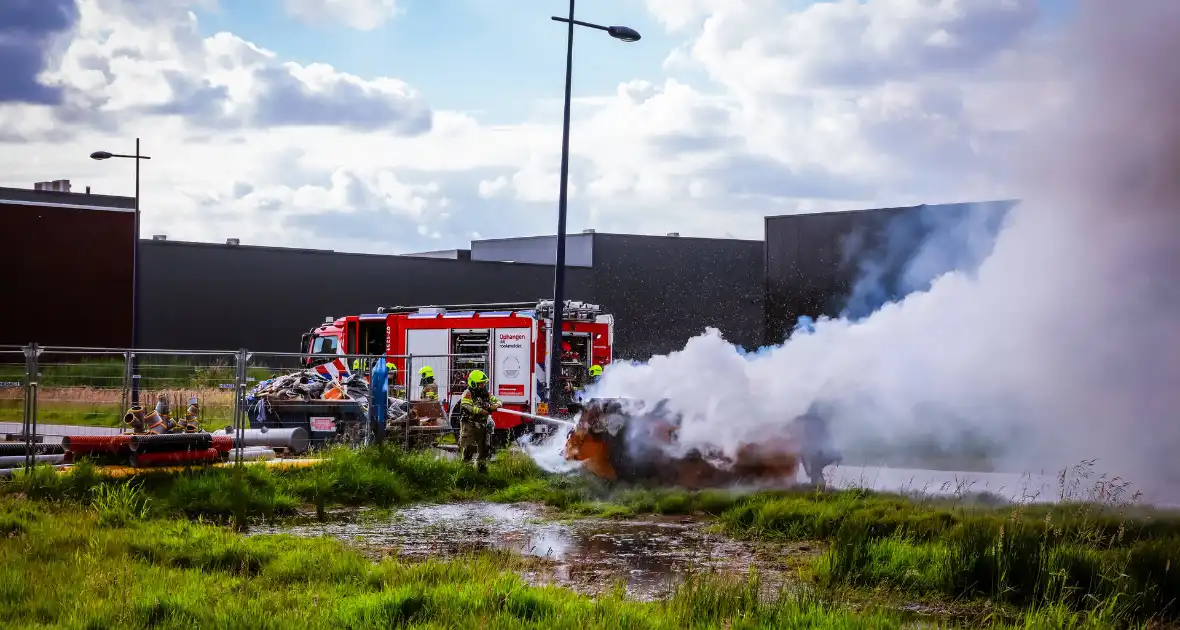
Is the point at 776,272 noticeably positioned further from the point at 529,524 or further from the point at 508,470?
the point at 529,524

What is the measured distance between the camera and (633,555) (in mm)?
11516

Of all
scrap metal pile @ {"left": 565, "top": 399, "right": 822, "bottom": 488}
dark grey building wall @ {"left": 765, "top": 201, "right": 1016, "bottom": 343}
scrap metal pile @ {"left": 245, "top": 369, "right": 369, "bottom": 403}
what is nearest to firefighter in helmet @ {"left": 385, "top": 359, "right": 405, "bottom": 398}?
scrap metal pile @ {"left": 245, "top": 369, "right": 369, "bottom": 403}

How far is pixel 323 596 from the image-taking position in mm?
8734

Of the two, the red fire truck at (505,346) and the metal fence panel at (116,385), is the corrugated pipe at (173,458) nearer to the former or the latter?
the metal fence panel at (116,385)

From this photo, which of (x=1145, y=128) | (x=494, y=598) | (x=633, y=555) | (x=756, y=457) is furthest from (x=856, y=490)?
(x=494, y=598)

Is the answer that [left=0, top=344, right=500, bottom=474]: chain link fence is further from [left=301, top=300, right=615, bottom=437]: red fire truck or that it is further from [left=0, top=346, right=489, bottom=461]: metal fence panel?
[left=301, top=300, right=615, bottom=437]: red fire truck

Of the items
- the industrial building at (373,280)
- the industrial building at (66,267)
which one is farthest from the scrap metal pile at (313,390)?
the industrial building at (66,267)

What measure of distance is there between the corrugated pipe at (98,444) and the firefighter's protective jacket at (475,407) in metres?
4.76

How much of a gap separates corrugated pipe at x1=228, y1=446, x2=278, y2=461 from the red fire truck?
4859 mm

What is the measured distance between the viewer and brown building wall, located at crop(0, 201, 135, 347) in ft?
137

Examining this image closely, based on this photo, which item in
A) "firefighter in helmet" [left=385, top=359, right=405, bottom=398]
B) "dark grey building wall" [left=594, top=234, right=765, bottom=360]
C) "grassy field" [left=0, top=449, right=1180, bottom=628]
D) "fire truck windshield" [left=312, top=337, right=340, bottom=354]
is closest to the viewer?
"grassy field" [left=0, top=449, right=1180, bottom=628]

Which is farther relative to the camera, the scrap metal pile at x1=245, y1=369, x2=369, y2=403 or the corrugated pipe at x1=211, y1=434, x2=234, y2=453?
the scrap metal pile at x1=245, y1=369, x2=369, y2=403

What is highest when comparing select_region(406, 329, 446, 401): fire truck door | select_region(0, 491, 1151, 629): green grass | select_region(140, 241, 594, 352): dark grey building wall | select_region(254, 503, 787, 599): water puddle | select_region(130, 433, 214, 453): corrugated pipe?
select_region(140, 241, 594, 352): dark grey building wall

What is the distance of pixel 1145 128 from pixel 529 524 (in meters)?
7.89
